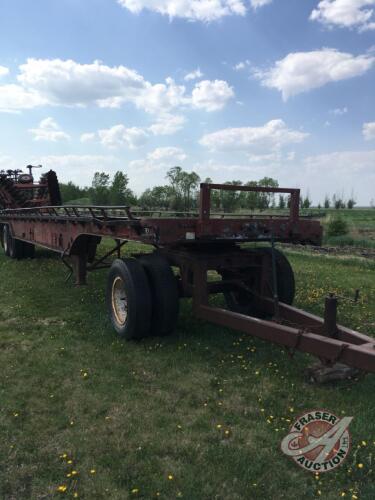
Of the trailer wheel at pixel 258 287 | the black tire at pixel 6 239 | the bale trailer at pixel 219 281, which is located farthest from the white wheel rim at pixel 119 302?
the black tire at pixel 6 239

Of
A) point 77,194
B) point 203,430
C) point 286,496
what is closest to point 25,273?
point 203,430

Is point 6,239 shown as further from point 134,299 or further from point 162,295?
point 162,295

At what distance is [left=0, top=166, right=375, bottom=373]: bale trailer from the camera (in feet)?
13.5

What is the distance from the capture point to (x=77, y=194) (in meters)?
74.0

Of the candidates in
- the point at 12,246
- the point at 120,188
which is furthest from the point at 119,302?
the point at 120,188

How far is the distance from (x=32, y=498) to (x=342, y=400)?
269 centimetres

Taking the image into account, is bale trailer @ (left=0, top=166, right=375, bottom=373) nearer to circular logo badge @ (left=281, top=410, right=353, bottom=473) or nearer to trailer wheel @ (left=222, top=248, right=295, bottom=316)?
trailer wheel @ (left=222, top=248, right=295, bottom=316)

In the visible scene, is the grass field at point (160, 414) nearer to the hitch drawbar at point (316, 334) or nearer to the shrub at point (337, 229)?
the hitch drawbar at point (316, 334)

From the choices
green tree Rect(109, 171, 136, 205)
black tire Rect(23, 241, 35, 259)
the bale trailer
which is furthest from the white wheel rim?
green tree Rect(109, 171, 136, 205)

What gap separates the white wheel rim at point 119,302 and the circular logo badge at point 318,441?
2872 mm

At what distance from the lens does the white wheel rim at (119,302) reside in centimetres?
575

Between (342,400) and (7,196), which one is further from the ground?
(7,196)

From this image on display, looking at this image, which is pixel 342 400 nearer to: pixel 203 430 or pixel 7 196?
pixel 203 430

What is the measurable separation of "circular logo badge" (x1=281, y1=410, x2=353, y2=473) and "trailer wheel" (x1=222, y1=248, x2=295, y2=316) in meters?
2.23
